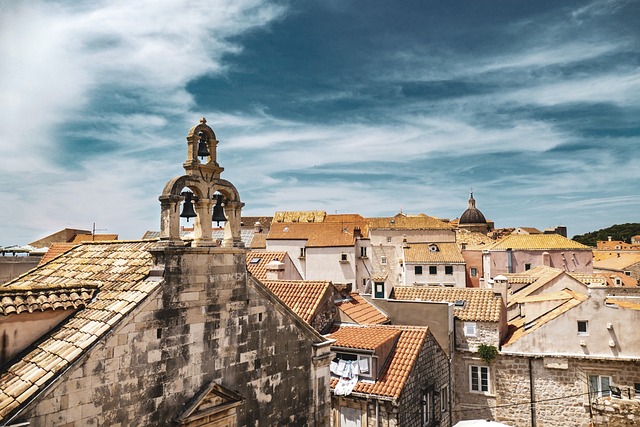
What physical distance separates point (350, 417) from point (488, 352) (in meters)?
10.5

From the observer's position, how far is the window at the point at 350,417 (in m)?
15.9

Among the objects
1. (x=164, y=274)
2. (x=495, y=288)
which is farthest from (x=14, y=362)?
(x=495, y=288)

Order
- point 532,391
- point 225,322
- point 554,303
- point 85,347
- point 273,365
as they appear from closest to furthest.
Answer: point 85,347 → point 225,322 → point 273,365 → point 532,391 → point 554,303

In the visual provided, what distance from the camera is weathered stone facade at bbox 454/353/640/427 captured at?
21406mm

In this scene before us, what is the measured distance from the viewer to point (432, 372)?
18.8m

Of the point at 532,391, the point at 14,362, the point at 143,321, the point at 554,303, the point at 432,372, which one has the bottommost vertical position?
the point at 532,391

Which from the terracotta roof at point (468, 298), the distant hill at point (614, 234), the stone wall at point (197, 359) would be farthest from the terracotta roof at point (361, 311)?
the distant hill at point (614, 234)

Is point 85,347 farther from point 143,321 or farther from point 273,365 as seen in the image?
point 273,365

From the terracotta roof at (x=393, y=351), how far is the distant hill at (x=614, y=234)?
Result: 5561 inches

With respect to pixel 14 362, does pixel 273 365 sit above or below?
below

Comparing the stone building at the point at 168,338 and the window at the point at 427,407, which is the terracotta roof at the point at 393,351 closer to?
the window at the point at 427,407

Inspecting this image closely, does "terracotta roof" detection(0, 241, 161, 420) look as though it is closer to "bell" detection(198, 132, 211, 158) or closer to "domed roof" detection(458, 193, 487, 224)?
"bell" detection(198, 132, 211, 158)

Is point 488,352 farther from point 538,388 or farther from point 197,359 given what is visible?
point 197,359

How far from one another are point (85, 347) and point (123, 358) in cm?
74
